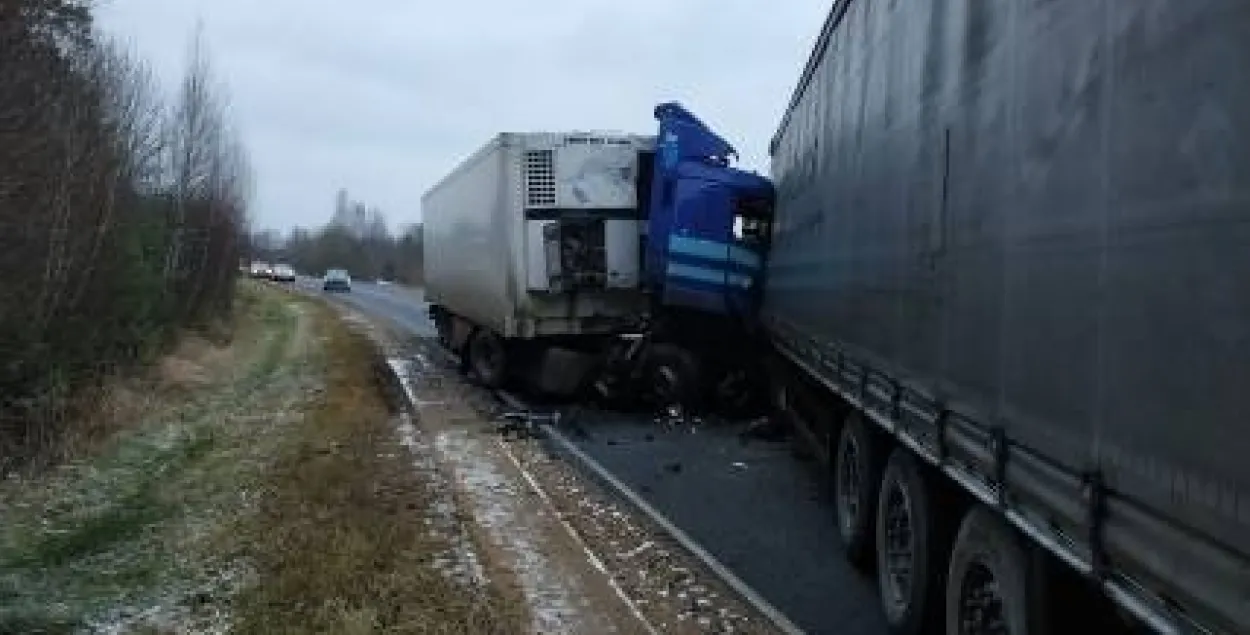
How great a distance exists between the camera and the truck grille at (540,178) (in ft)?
60.4

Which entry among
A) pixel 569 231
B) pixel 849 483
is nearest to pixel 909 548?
pixel 849 483

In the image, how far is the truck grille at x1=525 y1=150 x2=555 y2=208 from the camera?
60.4 ft

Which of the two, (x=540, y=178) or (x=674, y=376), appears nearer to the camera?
(x=674, y=376)

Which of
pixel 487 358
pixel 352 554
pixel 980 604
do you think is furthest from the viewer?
pixel 487 358

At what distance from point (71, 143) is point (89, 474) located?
15.7ft

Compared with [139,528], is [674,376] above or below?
above

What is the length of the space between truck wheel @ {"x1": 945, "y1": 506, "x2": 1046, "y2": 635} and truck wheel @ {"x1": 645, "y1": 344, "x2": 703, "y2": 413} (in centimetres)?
1128

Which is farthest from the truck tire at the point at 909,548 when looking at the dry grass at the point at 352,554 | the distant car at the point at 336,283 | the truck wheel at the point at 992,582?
the distant car at the point at 336,283

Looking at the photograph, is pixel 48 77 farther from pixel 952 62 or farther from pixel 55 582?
pixel 952 62

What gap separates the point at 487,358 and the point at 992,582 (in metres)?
17.3

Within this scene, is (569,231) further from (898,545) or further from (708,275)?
(898,545)

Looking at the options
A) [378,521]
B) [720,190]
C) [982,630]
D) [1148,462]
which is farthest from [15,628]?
[720,190]

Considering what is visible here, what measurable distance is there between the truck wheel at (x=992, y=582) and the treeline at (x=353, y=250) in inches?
4103

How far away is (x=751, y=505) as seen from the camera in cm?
1162
